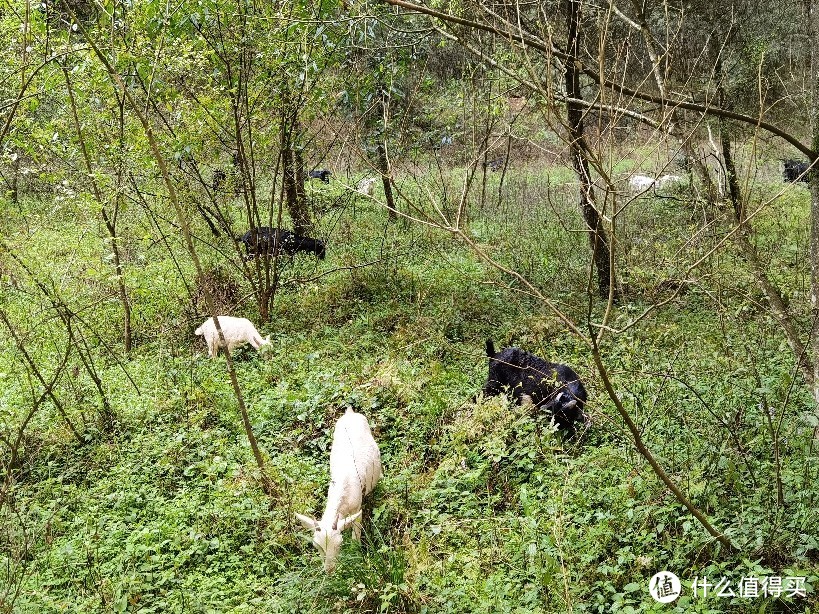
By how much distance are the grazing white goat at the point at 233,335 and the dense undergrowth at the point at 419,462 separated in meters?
0.20

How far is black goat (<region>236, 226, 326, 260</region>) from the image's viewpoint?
28.8ft

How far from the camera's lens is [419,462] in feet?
18.0

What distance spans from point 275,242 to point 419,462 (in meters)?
4.50

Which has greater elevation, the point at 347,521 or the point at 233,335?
the point at 233,335

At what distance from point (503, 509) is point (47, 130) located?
631 centimetres

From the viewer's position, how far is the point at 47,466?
596 cm

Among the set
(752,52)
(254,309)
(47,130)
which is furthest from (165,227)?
(752,52)

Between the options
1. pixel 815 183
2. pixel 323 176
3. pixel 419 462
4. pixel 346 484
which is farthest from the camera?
pixel 323 176

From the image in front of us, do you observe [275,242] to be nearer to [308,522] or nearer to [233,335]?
Result: [233,335]

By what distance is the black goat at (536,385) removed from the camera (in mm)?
5602

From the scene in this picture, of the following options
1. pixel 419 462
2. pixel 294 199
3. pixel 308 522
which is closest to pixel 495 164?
pixel 294 199

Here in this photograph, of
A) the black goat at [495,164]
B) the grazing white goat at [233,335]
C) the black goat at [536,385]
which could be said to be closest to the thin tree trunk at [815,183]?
the black goat at [536,385]

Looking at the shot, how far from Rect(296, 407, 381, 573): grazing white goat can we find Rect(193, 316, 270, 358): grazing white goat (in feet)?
8.31

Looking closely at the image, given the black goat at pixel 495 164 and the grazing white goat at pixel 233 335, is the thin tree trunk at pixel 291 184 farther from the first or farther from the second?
the black goat at pixel 495 164
